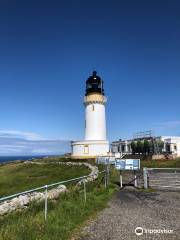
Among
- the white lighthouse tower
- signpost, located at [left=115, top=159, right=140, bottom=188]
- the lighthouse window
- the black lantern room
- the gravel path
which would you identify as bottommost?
the gravel path

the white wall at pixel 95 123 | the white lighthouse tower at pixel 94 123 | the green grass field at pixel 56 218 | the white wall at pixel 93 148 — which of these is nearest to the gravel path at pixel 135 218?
the green grass field at pixel 56 218

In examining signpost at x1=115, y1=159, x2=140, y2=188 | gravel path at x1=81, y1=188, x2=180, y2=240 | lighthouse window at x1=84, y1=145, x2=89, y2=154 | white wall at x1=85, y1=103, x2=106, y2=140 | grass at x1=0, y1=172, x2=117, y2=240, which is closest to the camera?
grass at x1=0, y1=172, x2=117, y2=240

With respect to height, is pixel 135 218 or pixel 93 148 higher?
pixel 93 148

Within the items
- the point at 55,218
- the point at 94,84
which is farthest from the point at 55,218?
the point at 94,84

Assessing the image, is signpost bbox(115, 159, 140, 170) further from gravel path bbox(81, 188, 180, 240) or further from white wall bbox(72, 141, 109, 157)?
white wall bbox(72, 141, 109, 157)

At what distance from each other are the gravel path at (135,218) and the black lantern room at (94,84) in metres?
40.5

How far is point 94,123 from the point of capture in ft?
186

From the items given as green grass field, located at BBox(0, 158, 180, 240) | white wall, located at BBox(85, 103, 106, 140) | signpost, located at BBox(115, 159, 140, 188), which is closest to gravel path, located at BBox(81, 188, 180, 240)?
green grass field, located at BBox(0, 158, 180, 240)

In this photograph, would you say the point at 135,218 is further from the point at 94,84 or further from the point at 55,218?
the point at 94,84

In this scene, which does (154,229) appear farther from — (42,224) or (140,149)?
(140,149)

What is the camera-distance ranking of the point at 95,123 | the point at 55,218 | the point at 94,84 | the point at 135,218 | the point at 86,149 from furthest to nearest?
A: 1. the point at 94,84
2. the point at 95,123
3. the point at 86,149
4. the point at 135,218
5. the point at 55,218

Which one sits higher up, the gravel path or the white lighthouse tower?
the white lighthouse tower

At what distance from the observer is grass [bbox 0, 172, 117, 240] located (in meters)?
9.76

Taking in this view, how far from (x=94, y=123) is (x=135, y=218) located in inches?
1740
